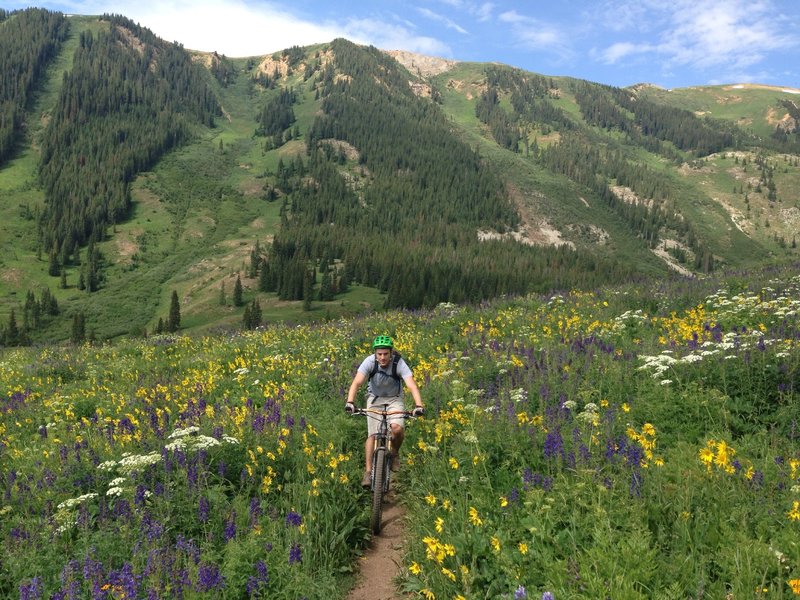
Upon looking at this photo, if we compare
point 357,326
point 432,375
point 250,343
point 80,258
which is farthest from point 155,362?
point 80,258

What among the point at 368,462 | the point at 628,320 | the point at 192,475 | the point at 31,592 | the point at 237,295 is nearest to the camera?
the point at 31,592

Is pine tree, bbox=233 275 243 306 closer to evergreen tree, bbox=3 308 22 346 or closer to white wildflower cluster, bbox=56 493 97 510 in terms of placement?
evergreen tree, bbox=3 308 22 346

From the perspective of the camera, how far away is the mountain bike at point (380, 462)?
24.0 feet

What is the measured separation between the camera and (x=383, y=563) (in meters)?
6.68

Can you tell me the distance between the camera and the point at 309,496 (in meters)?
6.84

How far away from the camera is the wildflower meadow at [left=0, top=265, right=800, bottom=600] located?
479 centimetres

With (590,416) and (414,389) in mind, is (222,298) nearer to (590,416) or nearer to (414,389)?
(414,389)

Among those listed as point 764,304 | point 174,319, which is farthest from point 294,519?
point 174,319

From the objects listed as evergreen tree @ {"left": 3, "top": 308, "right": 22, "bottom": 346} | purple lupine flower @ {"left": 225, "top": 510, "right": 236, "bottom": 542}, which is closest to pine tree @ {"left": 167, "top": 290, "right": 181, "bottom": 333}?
evergreen tree @ {"left": 3, "top": 308, "right": 22, "bottom": 346}

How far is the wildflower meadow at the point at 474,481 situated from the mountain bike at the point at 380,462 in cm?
29

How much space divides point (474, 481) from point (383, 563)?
1699 millimetres

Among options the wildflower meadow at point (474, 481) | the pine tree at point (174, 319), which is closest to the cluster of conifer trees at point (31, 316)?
the pine tree at point (174, 319)

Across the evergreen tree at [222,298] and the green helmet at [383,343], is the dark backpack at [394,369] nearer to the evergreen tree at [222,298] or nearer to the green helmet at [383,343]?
the green helmet at [383,343]

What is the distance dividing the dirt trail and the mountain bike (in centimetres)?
27
